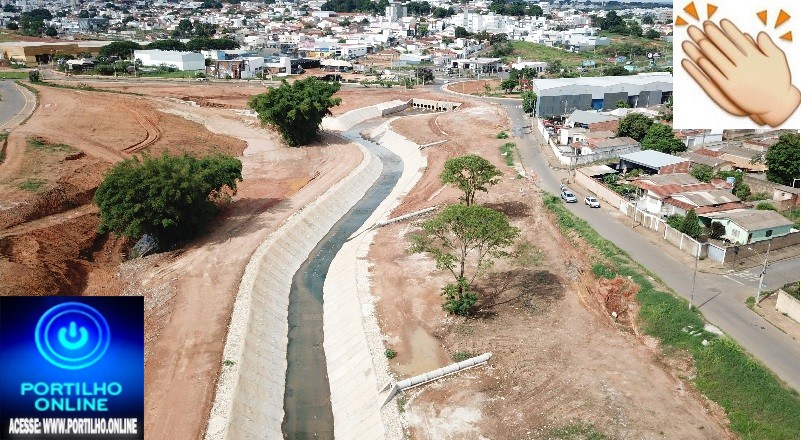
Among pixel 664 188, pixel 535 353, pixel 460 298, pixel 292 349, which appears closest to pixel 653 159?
pixel 664 188

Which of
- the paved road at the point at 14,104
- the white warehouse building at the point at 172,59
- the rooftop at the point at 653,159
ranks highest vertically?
the white warehouse building at the point at 172,59

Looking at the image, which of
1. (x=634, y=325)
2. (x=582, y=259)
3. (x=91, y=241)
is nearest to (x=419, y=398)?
(x=634, y=325)

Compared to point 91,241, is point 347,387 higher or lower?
lower

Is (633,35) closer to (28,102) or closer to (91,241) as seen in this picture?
(28,102)

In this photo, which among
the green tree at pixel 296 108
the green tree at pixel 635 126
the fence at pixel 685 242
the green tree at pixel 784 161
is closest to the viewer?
the fence at pixel 685 242

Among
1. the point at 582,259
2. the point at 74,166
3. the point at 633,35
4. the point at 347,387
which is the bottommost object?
the point at 347,387

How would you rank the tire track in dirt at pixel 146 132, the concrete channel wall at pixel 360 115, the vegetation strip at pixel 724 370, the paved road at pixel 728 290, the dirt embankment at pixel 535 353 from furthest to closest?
the concrete channel wall at pixel 360 115 < the tire track in dirt at pixel 146 132 < the paved road at pixel 728 290 < the dirt embankment at pixel 535 353 < the vegetation strip at pixel 724 370

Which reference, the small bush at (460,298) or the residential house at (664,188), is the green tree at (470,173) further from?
the small bush at (460,298)

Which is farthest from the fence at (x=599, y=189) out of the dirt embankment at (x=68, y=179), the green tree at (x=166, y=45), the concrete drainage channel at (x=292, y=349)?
the green tree at (x=166, y=45)
